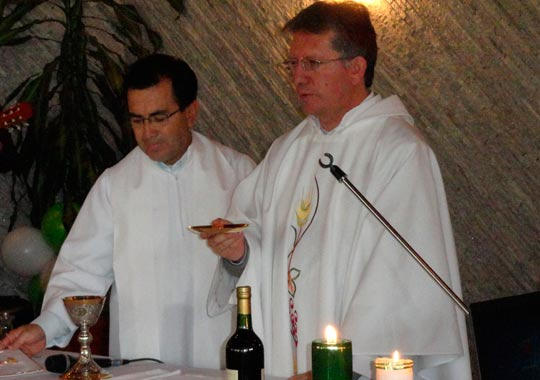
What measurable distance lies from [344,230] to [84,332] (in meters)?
0.92

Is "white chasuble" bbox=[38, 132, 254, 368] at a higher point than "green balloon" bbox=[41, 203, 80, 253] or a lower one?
lower

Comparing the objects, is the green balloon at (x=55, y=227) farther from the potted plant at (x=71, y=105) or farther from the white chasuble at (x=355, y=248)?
the white chasuble at (x=355, y=248)

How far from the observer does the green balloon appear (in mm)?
5922

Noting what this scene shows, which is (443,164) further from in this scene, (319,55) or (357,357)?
(357,357)

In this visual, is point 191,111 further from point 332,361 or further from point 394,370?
point 394,370

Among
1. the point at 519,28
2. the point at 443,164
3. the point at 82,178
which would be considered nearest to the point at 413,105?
the point at 443,164

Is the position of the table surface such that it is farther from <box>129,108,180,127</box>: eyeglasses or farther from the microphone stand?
<box>129,108,180,127</box>: eyeglasses

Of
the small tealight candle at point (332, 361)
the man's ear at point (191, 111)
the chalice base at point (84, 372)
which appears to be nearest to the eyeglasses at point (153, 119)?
the man's ear at point (191, 111)

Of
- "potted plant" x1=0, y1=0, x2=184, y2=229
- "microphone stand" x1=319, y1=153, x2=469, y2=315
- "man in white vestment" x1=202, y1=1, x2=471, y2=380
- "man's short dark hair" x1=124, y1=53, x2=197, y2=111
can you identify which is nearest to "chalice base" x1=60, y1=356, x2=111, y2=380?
"man in white vestment" x1=202, y1=1, x2=471, y2=380

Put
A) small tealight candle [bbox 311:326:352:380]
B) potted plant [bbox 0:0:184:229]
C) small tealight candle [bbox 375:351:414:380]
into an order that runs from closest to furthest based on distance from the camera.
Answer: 1. small tealight candle [bbox 375:351:414:380]
2. small tealight candle [bbox 311:326:352:380]
3. potted plant [bbox 0:0:184:229]

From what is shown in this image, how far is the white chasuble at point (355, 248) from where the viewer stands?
127 inches

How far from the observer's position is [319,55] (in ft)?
11.7

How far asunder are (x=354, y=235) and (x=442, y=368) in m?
0.51

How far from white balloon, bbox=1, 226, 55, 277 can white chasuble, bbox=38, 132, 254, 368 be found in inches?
64.7
